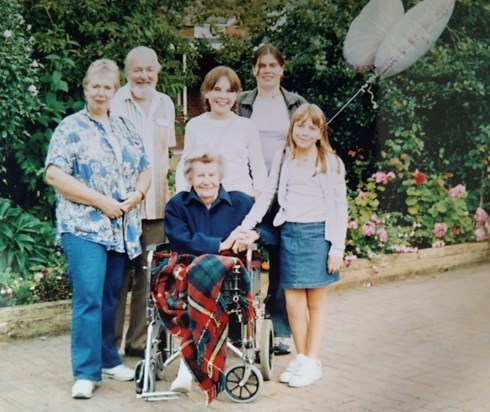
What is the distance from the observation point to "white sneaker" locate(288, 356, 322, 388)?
379 centimetres

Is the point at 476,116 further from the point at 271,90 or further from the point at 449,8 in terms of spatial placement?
the point at 271,90

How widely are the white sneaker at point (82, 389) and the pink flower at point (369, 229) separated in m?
2.98

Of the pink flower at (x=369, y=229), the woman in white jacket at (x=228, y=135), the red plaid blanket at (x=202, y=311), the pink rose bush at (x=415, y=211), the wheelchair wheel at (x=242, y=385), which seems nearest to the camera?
the red plaid blanket at (x=202, y=311)

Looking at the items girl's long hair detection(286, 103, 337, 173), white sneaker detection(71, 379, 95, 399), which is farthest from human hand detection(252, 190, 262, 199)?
white sneaker detection(71, 379, 95, 399)

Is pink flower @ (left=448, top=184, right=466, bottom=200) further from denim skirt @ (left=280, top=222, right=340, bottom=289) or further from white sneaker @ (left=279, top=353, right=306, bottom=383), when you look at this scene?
white sneaker @ (left=279, top=353, right=306, bottom=383)

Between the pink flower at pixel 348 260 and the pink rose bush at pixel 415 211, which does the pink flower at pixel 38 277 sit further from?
the pink rose bush at pixel 415 211

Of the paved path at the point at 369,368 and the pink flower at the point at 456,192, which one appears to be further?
the pink flower at the point at 456,192

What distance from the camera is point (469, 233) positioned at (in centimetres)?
646

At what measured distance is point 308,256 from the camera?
383 cm

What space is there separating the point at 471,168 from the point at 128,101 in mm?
3660

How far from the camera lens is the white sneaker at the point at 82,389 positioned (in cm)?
358

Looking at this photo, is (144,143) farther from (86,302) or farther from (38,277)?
(38,277)

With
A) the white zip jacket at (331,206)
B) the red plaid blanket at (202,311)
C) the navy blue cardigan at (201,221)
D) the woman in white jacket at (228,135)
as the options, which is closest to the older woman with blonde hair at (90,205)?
the navy blue cardigan at (201,221)

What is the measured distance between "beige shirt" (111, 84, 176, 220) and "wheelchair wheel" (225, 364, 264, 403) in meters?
1.02
